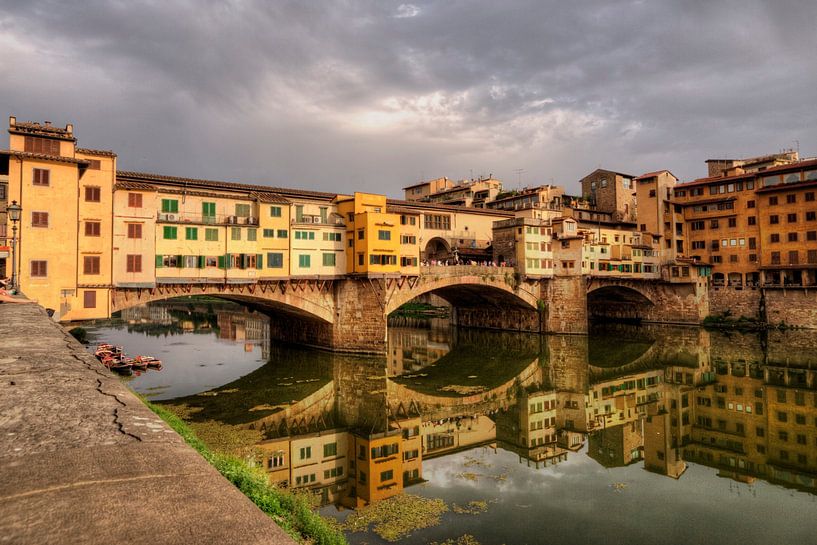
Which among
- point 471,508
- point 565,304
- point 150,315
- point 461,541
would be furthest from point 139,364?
point 150,315

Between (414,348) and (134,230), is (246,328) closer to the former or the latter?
(414,348)

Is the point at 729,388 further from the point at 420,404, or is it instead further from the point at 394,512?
the point at 394,512

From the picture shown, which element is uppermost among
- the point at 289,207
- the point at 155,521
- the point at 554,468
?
the point at 289,207

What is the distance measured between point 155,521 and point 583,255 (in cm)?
5778

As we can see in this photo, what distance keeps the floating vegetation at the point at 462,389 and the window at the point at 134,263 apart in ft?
68.4

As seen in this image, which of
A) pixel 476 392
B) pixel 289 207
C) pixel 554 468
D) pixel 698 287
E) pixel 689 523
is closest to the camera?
pixel 689 523

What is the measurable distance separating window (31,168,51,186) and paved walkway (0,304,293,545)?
2655 centimetres

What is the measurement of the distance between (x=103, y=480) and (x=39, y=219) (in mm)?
30429

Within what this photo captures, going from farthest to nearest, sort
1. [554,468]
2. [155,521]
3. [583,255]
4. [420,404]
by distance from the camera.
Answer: [583,255] < [420,404] < [554,468] < [155,521]

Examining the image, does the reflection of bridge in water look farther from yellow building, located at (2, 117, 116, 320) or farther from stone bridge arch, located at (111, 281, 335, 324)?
yellow building, located at (2, 117, 116, 320)

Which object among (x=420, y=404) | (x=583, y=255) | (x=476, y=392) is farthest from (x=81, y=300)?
(x=583, y=255)

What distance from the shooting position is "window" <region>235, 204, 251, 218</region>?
38156 millimetres

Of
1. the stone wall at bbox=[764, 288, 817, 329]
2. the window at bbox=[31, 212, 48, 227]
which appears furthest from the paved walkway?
the stone wall at bbox=[764, 288, 817, 329]

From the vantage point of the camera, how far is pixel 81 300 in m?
29.6
